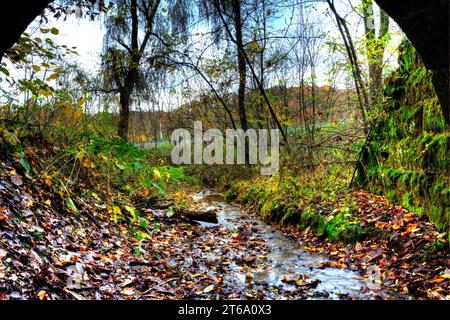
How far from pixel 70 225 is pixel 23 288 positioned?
155 centimetres

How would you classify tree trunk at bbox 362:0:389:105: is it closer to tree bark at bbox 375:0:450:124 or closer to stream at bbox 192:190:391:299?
stream at bbox 192:190:391:299

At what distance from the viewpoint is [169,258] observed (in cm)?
392

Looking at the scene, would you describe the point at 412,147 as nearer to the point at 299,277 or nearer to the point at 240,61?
the point at 299,277

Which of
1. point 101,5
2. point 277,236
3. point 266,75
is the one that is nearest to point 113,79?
point 266,75

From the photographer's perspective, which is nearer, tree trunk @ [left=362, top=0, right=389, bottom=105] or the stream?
the stream

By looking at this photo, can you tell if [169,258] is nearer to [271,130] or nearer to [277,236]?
[277,236]

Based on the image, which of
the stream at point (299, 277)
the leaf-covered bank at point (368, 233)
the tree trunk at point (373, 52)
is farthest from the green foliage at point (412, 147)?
the stream at point (299, 277)

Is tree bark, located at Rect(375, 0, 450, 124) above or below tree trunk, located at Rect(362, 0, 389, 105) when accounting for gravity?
below

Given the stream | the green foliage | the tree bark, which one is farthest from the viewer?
the green foliage

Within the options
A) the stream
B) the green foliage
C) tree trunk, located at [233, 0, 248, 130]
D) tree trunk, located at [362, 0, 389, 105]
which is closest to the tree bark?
the green foliage


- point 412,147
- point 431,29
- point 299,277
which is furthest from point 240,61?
point 431,29

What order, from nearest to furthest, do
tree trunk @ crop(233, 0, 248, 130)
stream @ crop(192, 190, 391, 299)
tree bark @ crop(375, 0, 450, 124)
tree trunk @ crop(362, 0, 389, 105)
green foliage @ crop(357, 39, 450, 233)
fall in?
tree bark @ crop(375, 0, 450, 124) → stream @ crop(192, 190, 391, 299) → green foliage @ crop(357, 39, 450, 233) → tree trunk @ crop(362, 0, 389, 105) → tree trunk @ crop(233, 0, 248, 130)

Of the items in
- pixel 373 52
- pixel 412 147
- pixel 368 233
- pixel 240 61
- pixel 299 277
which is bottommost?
pixel 299 277

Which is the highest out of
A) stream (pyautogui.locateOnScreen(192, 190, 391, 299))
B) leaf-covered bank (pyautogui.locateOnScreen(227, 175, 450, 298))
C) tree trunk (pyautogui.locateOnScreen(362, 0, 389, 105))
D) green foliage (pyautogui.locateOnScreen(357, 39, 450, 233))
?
tree trunk (pyautogui.locateOnScreen(362, 0, 389, 105))
